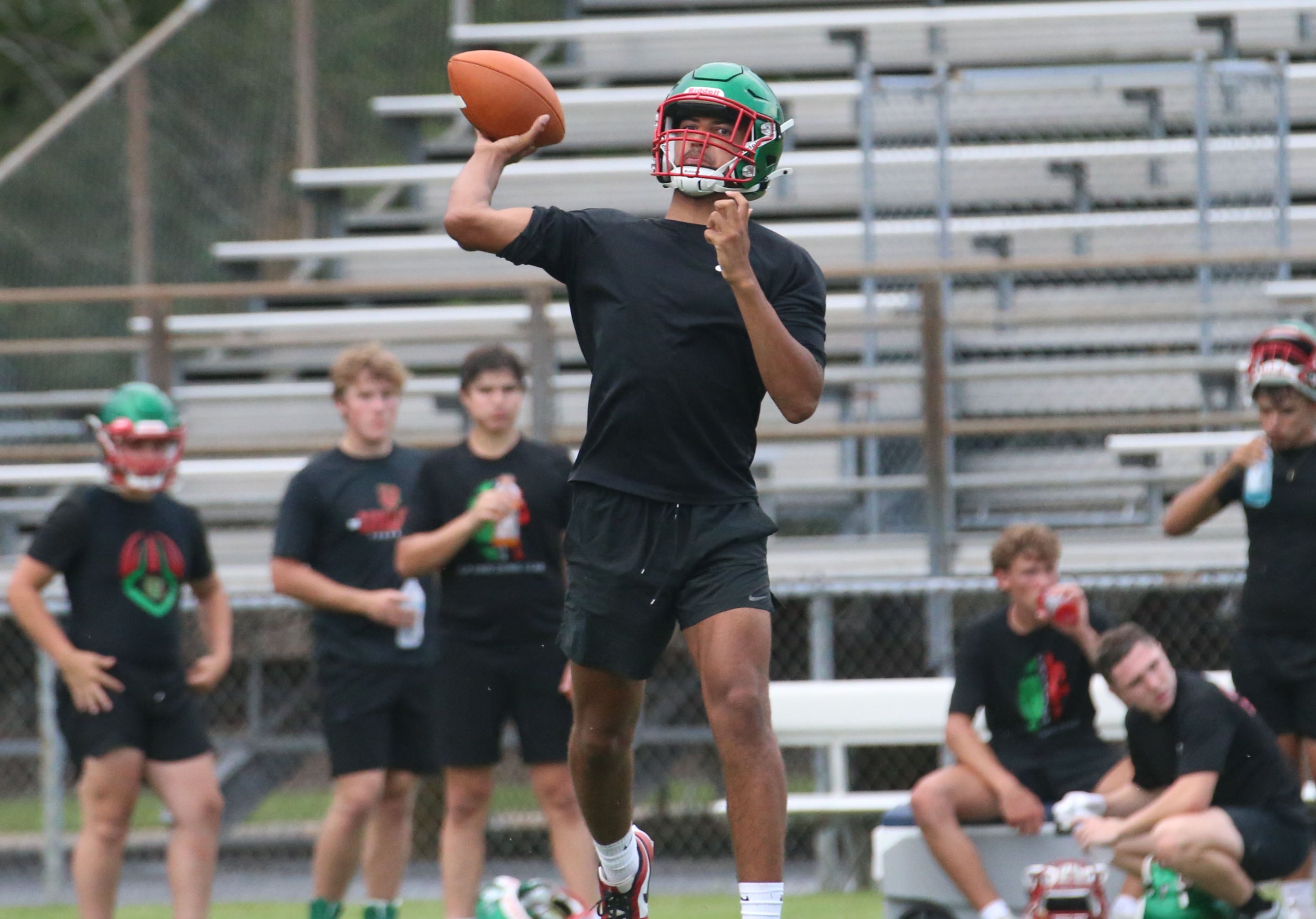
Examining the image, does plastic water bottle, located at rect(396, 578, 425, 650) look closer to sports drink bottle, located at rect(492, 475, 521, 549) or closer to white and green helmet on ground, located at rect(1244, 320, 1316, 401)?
sports drink bottle, located at rect(492, 475, 521, 549)

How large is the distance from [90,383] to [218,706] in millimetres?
2323

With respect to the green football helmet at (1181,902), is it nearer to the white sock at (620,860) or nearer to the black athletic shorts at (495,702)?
the black athletic shorts at (495,702)

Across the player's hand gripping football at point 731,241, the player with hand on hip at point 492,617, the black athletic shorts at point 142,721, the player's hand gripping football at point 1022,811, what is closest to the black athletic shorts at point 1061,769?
the player's hand gripping football at point 1022,811

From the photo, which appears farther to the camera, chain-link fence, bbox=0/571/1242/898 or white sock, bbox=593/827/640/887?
chain-link fence, bbox=0/571/1242/898

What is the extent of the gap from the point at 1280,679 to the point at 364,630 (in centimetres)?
316

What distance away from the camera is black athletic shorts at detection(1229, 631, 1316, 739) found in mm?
6215

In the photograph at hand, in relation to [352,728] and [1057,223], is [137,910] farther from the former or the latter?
[1057,223]

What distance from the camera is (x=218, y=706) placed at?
967cm

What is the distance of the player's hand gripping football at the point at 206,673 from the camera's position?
20.0 feet

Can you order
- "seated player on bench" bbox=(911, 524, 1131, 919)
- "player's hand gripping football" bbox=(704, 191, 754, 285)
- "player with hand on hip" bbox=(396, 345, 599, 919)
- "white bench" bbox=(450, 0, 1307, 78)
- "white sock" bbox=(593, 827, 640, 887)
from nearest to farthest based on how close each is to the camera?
"player's hand gripping football" bbox=(704, 191, 754, 285) → "white sock" bbox=(593, 827, 640, 887) → "player with hand on hip" bbox=(396, 345, 599, 919) → "seated player on bench" bbox=(911, 524, 1131, 919) → "white bench" bbox=(450, 0, 1307, 78)

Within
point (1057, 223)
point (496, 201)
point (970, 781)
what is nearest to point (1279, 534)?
point (970, 781)

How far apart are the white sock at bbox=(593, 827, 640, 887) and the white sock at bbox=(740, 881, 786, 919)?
1.95 ft

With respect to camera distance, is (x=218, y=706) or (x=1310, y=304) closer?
(x=1310, y=304)

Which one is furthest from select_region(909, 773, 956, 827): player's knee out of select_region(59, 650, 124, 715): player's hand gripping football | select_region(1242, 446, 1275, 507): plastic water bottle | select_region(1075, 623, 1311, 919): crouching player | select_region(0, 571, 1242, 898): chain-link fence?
select_region(59, 650, 124, 715): player's hand gripping football
